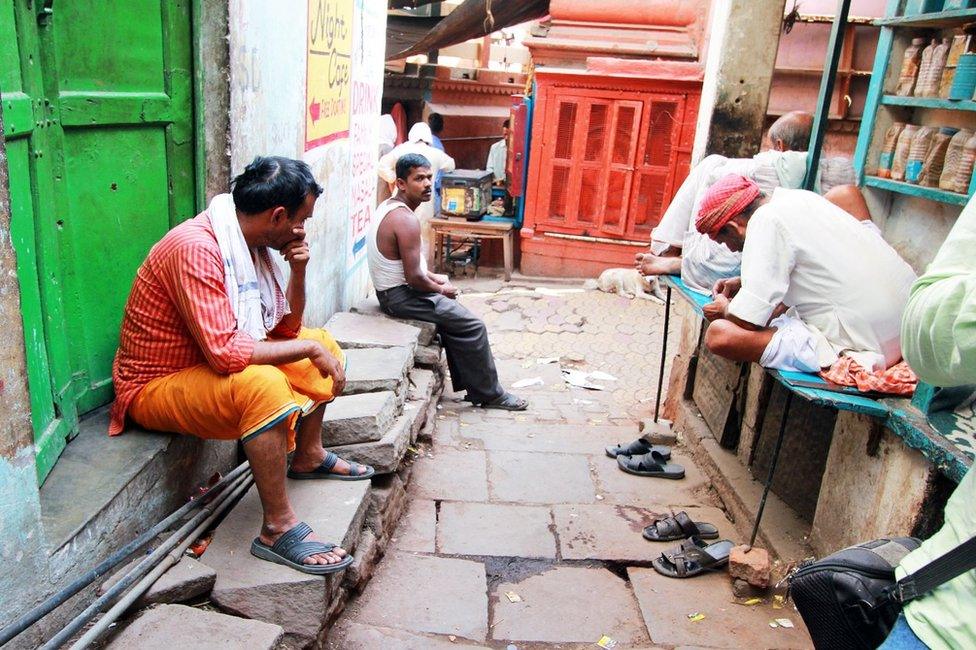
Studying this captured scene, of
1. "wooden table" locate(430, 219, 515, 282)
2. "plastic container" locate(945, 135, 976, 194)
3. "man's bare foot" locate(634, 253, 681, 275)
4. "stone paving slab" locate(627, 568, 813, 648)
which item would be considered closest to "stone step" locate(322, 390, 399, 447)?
"stone paving slab" locate(627, 568, 813, 648)

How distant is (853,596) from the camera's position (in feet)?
5.54

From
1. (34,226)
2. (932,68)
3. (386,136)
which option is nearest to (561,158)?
(386,136)

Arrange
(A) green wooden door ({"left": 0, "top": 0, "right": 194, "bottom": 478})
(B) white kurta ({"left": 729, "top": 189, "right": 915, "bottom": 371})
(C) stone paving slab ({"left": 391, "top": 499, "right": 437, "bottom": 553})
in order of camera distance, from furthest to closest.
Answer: (C) stone paving slab ({"left": 391, "top": 499, "right": 437, "bottom": 553}) → (B) white kurta ({"left": 729, "top": 189, "right": 915, "bottom": 371}) → (A) green wooden door ({"left": 0, "top": 0, "right": 194, "bottom": 478})

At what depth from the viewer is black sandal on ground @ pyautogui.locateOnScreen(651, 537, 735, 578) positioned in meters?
3.43

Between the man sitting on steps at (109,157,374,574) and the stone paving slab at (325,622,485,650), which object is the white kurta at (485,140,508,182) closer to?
the man sitting on steps at (109,157,374,574)

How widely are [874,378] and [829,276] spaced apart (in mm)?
537

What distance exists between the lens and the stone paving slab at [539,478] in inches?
165

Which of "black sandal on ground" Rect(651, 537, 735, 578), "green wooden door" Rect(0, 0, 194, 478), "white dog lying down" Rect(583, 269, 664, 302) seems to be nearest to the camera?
"green wooden door" Rect(0, 0, 194, 478)

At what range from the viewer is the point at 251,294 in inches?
112

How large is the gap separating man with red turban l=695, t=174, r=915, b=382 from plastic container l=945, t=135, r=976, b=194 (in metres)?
0.54

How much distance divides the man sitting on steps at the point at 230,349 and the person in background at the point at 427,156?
7079 mm

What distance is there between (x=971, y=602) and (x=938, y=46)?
3.35 m

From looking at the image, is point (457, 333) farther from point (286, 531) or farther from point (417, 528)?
point (286, 531)

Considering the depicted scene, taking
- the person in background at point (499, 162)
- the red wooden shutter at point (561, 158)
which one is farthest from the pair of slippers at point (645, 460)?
the person in background at point (499, 162)
